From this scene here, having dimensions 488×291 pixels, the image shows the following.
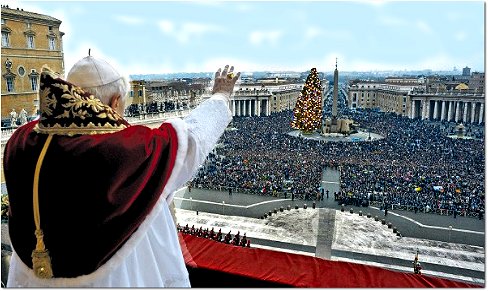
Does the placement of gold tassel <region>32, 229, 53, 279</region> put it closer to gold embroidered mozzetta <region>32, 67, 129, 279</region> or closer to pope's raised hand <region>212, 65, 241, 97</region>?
gold embroidered mozzetta <region>32, 67, 129, 279</region>

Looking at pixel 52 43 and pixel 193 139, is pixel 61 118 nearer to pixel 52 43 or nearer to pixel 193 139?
pixel 193 139

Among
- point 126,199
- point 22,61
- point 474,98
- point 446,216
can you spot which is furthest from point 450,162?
point 474,98

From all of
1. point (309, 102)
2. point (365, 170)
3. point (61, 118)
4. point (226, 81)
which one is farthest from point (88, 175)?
point (309, 102)

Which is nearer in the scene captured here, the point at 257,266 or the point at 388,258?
the point at 257,266

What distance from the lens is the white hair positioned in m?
1.49

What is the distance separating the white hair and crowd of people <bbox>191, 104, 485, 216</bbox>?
34.0 feet

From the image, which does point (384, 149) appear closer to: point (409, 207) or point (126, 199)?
point (409, 207)

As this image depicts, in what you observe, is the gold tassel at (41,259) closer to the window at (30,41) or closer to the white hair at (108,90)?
the white hair at (108,90)

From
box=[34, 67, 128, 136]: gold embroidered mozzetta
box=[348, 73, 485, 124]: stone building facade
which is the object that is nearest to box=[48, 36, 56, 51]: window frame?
box=[34, 67, 128, 136]: gold embroidered mozzetta

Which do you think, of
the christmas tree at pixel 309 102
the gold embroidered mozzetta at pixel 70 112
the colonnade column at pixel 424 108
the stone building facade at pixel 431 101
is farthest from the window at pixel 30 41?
the colonnade column at pixel 424 108

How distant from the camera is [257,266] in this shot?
3.24 metres

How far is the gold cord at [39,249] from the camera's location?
4.35 ft

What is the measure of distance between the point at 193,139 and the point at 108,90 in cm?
40

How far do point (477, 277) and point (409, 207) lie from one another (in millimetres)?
6460
